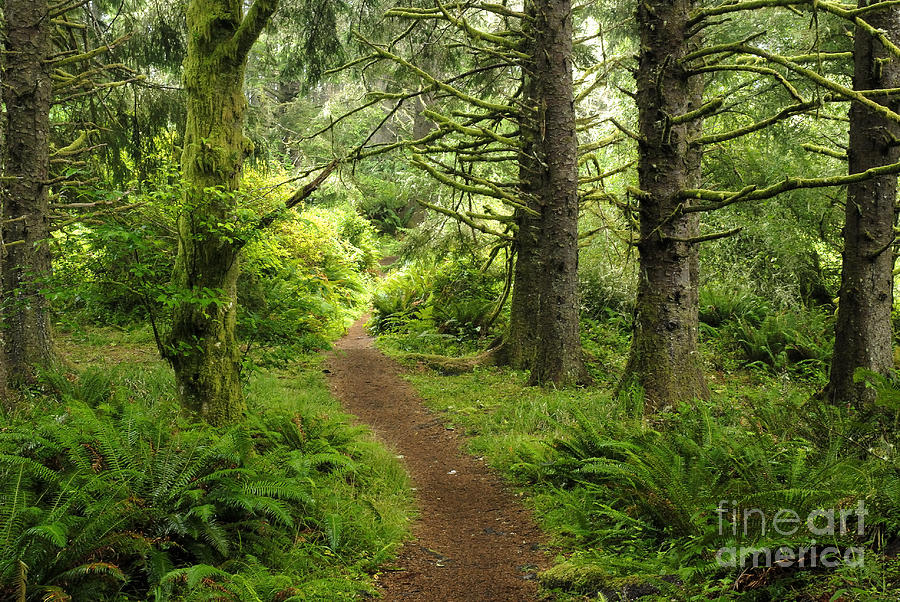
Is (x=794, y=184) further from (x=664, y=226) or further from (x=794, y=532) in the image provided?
(x=794, y=532)

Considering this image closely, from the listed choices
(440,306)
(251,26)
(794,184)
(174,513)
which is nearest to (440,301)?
(440,306)

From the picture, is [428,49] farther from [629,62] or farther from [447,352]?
[447,352]

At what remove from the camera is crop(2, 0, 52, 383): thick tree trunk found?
6977mm

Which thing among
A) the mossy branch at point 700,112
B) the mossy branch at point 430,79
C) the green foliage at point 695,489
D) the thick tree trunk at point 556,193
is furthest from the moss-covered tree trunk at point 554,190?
the mossy branch at point 700,112

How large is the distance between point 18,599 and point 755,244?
12.8m

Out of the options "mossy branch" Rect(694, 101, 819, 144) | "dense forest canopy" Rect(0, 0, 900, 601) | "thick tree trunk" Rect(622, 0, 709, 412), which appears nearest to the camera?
"dense forest canopy" Rect(0, 0, 900, 601)

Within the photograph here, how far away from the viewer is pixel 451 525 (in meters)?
5.05

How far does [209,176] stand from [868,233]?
6722mm

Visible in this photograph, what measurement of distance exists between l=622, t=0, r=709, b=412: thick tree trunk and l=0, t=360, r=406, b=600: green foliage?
10.1 ft

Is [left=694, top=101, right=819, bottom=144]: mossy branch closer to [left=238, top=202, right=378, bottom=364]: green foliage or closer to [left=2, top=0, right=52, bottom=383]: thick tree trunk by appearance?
[left=238, top=202, right=378, bottom=364]: green foliage

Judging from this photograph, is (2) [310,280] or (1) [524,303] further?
(2) [310,280]

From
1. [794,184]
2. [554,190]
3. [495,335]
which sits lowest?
[495,335]

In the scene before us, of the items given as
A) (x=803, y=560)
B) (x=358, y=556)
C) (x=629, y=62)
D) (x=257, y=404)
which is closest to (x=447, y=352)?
(x=257, y=404)

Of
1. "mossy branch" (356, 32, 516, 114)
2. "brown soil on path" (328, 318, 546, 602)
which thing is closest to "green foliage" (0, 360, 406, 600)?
"brown soil on path" (328, 318, 546, 602)
